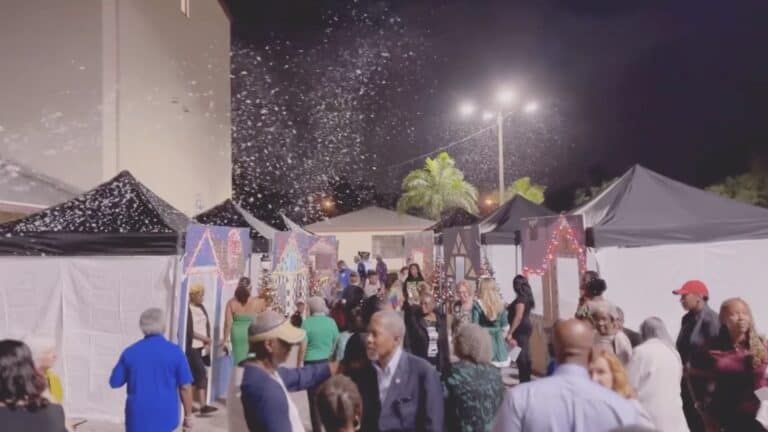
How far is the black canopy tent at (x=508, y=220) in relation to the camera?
13.6 m

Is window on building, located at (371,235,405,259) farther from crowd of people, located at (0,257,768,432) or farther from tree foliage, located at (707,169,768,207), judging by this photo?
crowd of people, located at (0,257,768,432)

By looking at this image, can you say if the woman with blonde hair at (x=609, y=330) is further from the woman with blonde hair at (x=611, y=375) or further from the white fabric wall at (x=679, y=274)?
the white fabric wall at (x=679, y=274)

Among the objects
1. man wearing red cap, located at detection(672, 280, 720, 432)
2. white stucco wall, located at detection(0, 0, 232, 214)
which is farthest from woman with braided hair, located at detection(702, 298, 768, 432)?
white stucco wall, located at detection(0, 0, 232, 214)

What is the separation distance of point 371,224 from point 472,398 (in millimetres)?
38363

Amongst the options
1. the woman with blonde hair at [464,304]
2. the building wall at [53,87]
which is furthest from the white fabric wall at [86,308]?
the building wall at [53,87]

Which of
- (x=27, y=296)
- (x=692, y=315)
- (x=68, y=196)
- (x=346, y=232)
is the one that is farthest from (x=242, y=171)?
(x=692, y=315)

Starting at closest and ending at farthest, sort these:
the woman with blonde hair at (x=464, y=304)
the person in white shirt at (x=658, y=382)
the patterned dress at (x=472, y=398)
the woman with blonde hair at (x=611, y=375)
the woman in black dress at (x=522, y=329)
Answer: the woman with blonde hair at (x=611, y=375), the patterned dress at (x=472, y=398), the person in white shirt at (x=658, y=382), the woman with blonde hair at (x=464, y=304), the woman in black dress at (x=522, y=329)

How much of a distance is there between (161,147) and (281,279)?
1173 centimetres

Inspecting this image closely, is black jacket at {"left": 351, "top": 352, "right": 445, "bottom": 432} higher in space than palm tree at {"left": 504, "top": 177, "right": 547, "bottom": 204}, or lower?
lower

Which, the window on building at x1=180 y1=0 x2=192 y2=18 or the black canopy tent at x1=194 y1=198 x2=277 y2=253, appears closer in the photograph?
the black canopy tent at x1=194 y1=198 x2=277 y2=253

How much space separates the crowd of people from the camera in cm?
277

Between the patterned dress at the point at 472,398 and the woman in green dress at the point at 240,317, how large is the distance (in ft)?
13.3

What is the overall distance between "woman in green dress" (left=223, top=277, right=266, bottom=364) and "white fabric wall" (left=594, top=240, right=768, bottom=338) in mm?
4602

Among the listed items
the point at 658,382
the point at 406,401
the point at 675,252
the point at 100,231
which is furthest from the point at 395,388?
the point at 675,252
